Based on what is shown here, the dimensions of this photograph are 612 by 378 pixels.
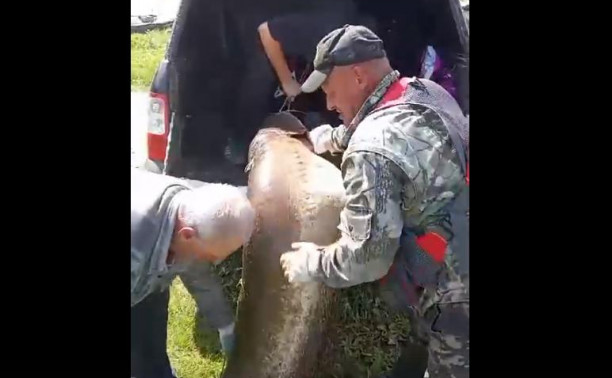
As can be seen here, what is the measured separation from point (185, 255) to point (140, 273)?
0.55 ft

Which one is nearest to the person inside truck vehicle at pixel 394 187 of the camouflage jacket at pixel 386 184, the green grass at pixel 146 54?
the camouflage jacket at pixel 386 184

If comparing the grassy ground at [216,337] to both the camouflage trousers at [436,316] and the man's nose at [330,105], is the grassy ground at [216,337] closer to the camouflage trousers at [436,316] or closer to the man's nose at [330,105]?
the camouflage trousers at [436,316]

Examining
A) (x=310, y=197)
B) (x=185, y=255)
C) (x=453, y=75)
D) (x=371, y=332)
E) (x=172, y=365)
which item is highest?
(x=453, y=75)

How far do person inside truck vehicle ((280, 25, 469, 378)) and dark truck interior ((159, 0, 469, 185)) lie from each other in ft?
0.17

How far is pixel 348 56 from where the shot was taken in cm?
251

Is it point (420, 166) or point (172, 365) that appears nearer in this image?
point (420, 166)

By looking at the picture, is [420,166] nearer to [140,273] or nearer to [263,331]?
[263,331]

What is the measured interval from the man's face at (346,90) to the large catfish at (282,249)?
5.4 inches

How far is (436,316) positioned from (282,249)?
513 mm

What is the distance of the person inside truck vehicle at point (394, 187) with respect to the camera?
2.45 m

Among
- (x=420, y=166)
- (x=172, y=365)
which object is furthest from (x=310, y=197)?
(x=172, y=365)

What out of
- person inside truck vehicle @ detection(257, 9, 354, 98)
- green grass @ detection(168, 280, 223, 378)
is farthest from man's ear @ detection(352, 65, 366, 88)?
green grass @ detection(168, 280, 223, 378)
